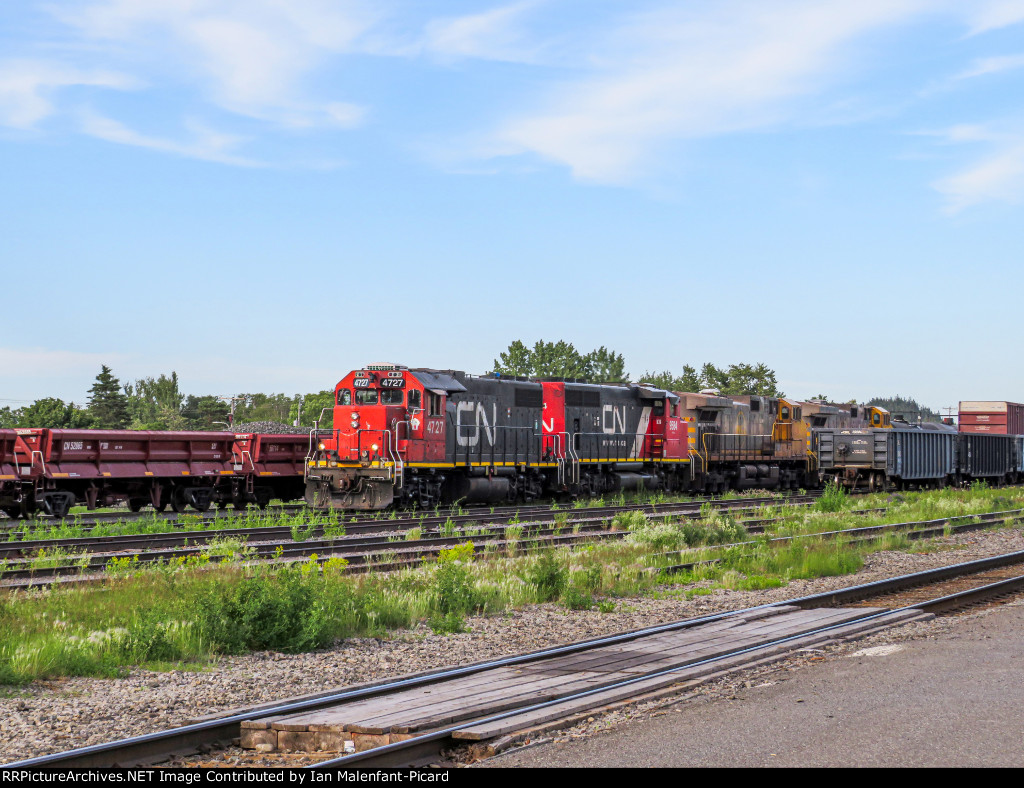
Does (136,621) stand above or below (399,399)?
below

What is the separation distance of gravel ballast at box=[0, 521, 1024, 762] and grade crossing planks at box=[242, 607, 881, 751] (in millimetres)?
772

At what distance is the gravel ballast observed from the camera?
6281 millimetres

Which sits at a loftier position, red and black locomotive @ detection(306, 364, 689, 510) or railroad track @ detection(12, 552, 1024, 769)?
red and black locomotive @ detection(306, 364, 689, 510)

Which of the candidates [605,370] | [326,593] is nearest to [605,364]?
[605,370]

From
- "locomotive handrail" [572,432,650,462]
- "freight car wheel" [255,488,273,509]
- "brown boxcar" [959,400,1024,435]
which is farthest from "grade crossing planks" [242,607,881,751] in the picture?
"brown boxcar" [959,400,1024,435]

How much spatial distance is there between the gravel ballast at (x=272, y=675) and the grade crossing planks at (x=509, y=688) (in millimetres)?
772

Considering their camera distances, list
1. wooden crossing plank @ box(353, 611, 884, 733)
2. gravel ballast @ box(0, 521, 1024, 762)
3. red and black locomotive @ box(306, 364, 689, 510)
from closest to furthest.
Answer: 1. wooden crossing plank @ box(353, 611, 884, 733)
2. gravel ballast @ box(0, 521, 1024, 762)
3. red and black locomotive @ box(306, 364, 689, 510)

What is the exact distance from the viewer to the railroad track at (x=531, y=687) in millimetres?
5723

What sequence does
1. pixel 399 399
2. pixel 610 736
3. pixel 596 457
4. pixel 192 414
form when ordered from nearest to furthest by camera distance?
pixel 610 736, pixel 399 399, pixel 596 457, pixel 192 414

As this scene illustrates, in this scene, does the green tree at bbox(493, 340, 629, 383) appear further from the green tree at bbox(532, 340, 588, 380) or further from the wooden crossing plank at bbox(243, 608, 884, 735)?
the wooden crossing plank at bbox(243, 608, 884, 735)

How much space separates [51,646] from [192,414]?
99.4m
